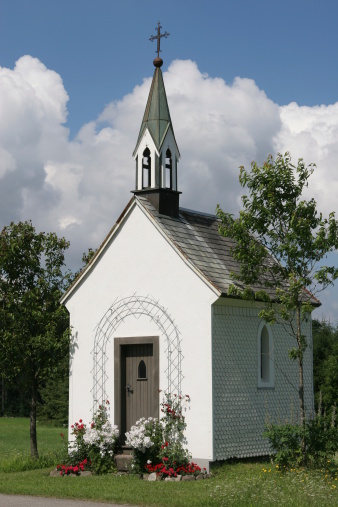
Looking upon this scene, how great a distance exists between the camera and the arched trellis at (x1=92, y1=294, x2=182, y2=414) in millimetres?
17281

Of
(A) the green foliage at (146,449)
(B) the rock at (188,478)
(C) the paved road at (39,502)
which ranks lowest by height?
(C) the paved road at (39,502)

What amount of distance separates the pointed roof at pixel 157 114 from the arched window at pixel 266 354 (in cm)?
524

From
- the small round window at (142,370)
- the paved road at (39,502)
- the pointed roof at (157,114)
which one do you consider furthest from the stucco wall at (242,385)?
the pointed roof at (157,114)

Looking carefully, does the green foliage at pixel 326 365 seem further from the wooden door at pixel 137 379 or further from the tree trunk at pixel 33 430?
the tree trunk at pixel 33 430

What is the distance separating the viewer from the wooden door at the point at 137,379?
58.0 ft

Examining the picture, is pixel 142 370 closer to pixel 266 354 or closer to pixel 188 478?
pixel 188 478

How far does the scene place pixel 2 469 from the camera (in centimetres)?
1880

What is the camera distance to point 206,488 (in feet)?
47.1

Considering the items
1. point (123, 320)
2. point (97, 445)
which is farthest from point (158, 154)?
point (97, 445)

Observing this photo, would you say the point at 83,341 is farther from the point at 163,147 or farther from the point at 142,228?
the point at 163,147

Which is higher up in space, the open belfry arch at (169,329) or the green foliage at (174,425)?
the open belfry arch at (169,329)

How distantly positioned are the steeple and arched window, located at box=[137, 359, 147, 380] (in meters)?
3.70

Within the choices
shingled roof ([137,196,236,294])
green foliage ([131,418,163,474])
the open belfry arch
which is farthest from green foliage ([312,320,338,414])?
green foliage ([131,418,163,474])

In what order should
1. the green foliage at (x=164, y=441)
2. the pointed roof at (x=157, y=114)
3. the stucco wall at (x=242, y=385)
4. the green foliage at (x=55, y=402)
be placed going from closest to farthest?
the green foliage at (x=164, y=441)
the stucco wall at (x=242, y=385)
the pointed roof at (x=157, y=114)
the green foliage at (x=55, y=402)
